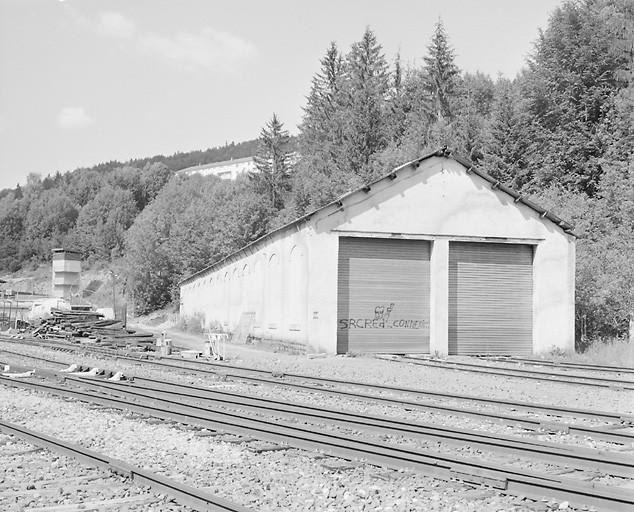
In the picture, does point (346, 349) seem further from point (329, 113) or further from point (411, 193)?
point (329, 113)

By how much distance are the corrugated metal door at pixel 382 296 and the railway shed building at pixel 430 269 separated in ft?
0.12

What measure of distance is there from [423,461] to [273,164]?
7041cm

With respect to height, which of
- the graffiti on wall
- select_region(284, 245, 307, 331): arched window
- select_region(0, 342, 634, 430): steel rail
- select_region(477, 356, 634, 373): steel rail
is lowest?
select_region(477, 356, 634, 373): steel rail

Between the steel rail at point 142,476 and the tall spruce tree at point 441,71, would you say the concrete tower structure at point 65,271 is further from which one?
the steel rail at point 142,476

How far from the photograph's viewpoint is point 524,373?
20.5m

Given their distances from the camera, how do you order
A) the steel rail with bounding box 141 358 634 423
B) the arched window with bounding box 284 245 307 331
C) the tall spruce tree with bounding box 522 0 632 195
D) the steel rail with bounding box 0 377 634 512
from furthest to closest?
the tall spruce tree with bounding box 522 0 632 195
the arched window with bounding box 284 245 307 331
the steel rail with bounding box 141 358 634 423
the steel rail with bounding box 0 377 634 512

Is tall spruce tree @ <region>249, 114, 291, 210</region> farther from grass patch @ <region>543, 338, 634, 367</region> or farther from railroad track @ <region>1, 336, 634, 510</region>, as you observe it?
railroad track @ <region>1, 336, 634, 510</region>

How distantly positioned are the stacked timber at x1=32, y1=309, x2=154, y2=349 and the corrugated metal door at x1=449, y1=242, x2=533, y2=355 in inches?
463

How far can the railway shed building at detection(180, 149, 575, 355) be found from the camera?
2695 cm

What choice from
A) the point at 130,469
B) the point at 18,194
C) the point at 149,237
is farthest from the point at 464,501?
the point at 18,194

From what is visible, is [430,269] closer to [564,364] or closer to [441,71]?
[564,364]

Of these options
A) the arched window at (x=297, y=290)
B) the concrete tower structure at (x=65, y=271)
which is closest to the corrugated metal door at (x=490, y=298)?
the arched window at (x=297, y=290)

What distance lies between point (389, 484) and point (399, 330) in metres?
20.1

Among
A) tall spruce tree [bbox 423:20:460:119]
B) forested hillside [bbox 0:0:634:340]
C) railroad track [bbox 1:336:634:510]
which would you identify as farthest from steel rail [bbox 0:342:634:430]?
tall spruce tree [bbox 423:20:460:119]
